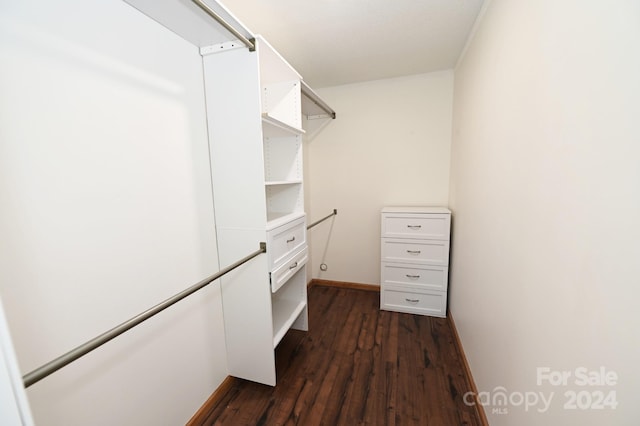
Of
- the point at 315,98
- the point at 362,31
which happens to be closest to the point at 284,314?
the point at 315,98

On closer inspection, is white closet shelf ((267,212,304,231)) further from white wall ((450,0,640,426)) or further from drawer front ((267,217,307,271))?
white wall ((450,0,640,426))

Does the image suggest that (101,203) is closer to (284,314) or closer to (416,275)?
(284,314)

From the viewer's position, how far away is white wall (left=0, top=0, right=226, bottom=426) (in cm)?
76

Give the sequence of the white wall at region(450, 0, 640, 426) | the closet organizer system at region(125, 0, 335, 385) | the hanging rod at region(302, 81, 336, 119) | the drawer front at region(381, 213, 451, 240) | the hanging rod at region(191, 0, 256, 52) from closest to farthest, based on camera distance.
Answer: the white wall at region(450, 0, 640, 426), the hanging rod at region(191, 0, 256, 52), the closet organizer system at region(125, 0, 335, 385), the hanging rod at region(302, 81, 336, 119), the drawer front at region(381, 213, 451, 240)

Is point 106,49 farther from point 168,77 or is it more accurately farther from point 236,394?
point 236,394

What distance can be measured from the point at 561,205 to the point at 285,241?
1349 millimetres

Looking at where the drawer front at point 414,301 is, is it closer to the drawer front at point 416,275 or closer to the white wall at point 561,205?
the drawer front at point 416,275

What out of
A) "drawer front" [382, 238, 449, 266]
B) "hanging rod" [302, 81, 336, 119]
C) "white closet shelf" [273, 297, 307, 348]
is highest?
"hanging rod" [302, 81, 336, 119]

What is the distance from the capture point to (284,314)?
196 cm

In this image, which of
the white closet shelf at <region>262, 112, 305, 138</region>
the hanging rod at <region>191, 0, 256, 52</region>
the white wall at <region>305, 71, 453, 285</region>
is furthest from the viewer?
the white wall at <region>305, 71, 453, 285</region>

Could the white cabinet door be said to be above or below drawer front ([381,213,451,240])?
above

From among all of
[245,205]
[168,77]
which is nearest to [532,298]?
[245,205]

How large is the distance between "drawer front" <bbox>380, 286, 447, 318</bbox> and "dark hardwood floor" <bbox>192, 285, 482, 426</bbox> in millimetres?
101

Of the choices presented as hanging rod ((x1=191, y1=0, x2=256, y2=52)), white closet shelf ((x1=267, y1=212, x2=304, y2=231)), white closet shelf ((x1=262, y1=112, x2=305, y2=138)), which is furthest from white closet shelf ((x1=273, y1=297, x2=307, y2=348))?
hanging rod ((x1=191, y1=0, x2=256, y2=52))
